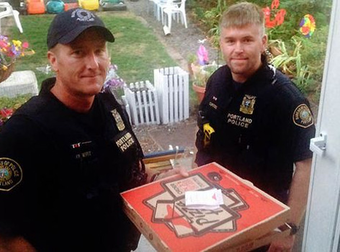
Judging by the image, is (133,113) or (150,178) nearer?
(150,178)

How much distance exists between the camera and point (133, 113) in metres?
4.93

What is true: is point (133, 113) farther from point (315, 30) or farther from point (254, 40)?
point (254, 40)

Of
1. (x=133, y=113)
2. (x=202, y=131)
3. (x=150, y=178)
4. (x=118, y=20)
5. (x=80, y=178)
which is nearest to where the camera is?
(x=80, y=178)

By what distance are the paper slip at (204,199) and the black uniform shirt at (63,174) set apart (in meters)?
0.28

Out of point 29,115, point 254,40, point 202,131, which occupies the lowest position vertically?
point 202,131

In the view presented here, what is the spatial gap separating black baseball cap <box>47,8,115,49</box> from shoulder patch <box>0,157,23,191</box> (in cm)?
47

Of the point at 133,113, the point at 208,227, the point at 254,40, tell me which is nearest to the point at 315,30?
the point at 133,113

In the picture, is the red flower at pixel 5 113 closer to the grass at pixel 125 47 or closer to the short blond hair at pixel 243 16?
the short blond hair at pixel 243 16

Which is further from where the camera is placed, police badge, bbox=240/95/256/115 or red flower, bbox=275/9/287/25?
red flower, bbox=275/9/287/25

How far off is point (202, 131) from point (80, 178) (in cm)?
79

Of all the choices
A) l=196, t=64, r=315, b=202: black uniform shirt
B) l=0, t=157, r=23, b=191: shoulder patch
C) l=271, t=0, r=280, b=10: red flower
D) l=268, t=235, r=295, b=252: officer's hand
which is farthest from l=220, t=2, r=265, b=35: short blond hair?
l=271, t=0, r=280, b=10: red flower

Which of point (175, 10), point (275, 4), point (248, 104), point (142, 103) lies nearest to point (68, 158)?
point (248, 104)

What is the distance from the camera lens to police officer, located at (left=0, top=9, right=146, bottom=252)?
138 centimetres

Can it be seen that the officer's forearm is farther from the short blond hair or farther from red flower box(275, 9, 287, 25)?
red flower box(275, 9, 287, 25)
